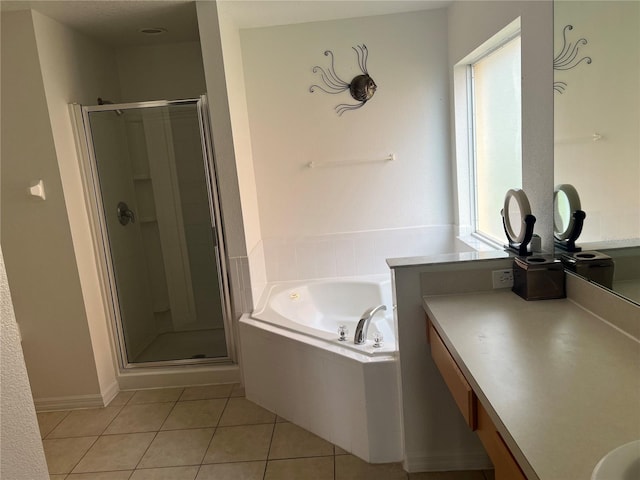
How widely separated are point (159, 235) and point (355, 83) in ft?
5.67

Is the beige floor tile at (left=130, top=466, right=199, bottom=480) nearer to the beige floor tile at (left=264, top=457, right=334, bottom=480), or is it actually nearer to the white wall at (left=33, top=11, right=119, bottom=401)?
the beige floor tile at (left=264, top=457, right=334, bottom=480)

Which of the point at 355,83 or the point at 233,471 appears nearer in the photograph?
the point at 233,471

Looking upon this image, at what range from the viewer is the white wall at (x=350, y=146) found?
3100 millimetres

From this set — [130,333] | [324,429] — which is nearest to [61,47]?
[130,333]

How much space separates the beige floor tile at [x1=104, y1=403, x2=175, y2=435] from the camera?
101 inches

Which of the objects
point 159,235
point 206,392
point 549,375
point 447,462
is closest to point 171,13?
point 159,235

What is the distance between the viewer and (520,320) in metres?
1.54

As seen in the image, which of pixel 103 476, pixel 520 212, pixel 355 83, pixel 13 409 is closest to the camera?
pixel 13 409

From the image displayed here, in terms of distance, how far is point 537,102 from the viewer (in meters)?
1.92

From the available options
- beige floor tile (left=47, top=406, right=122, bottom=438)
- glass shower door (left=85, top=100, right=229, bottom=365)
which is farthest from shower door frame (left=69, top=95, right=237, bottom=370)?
beige floor tile (left=47, top=406, right=122, bottom=438)

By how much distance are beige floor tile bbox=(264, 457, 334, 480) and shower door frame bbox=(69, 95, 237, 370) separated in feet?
3.19

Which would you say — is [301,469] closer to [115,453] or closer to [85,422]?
[115,453]

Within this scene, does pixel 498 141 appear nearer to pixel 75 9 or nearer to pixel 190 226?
pixel 190 226

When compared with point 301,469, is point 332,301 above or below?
above
